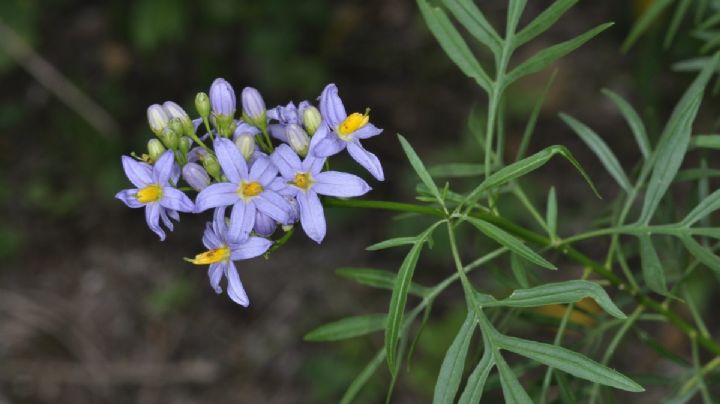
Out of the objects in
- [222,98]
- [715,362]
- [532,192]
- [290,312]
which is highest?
[532,192]

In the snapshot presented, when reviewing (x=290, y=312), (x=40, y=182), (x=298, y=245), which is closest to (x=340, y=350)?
(x=290, y=312)

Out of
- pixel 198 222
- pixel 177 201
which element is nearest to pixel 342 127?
pixel 177 201

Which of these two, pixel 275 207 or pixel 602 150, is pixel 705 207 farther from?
pixel 275 207

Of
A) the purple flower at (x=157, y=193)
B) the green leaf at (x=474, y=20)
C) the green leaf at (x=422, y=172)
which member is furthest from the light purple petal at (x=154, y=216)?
the green leaf at (x=474, y=20)

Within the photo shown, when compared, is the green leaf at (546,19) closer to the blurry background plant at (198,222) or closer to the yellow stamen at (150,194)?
the yellow stamen at (150,194)

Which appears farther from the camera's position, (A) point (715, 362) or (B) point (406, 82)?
(B) point (406, 82)

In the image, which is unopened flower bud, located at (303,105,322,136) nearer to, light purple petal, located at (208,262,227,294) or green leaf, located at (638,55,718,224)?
light purple petal, located at (208,262,227,294)

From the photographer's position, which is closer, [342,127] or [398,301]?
[398,301]

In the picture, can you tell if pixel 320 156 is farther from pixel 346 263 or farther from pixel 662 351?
pixel 346 263
